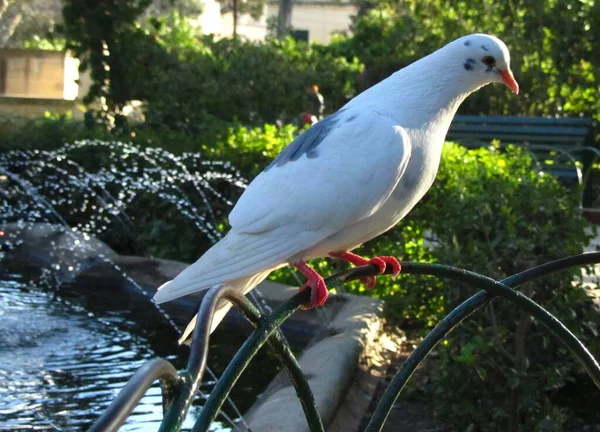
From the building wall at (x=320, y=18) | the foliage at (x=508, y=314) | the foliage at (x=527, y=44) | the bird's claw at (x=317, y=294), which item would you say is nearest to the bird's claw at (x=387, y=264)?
the bird's claw at (x=317, y=294)

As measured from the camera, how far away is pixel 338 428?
14.4ft

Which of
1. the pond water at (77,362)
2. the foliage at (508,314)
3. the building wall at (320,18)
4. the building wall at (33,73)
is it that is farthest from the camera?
the building wall at (320,18)

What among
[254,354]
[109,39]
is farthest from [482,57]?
[109,39]

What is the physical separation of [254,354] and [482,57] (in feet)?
4.63

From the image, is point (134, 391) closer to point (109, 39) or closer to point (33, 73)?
point (109, 39)

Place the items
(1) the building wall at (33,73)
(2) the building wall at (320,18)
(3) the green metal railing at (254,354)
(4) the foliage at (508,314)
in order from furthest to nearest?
(2) the building wall at (320,18), (1) the building wall at (33,73), (4) the foliage at (508,314), (3) the green metal railing at (254,354)

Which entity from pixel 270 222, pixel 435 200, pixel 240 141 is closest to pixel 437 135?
pixel 270 222

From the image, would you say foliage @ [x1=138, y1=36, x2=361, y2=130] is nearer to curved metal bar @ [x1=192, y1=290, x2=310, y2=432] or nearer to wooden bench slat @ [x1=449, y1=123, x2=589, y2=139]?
wooden bench slat @ [x1=449, y1=123, x2=589, y2=139]

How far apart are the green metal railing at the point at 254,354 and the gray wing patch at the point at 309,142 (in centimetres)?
50

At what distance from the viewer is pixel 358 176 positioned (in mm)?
2961

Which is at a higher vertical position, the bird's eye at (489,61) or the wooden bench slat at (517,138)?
the bird's eye at (489,61)

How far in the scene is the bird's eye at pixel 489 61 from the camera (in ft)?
10.1

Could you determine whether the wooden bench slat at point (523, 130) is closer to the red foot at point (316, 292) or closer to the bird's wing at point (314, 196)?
the bird's wing at point (314, 196)

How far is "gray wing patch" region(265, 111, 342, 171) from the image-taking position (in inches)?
123
